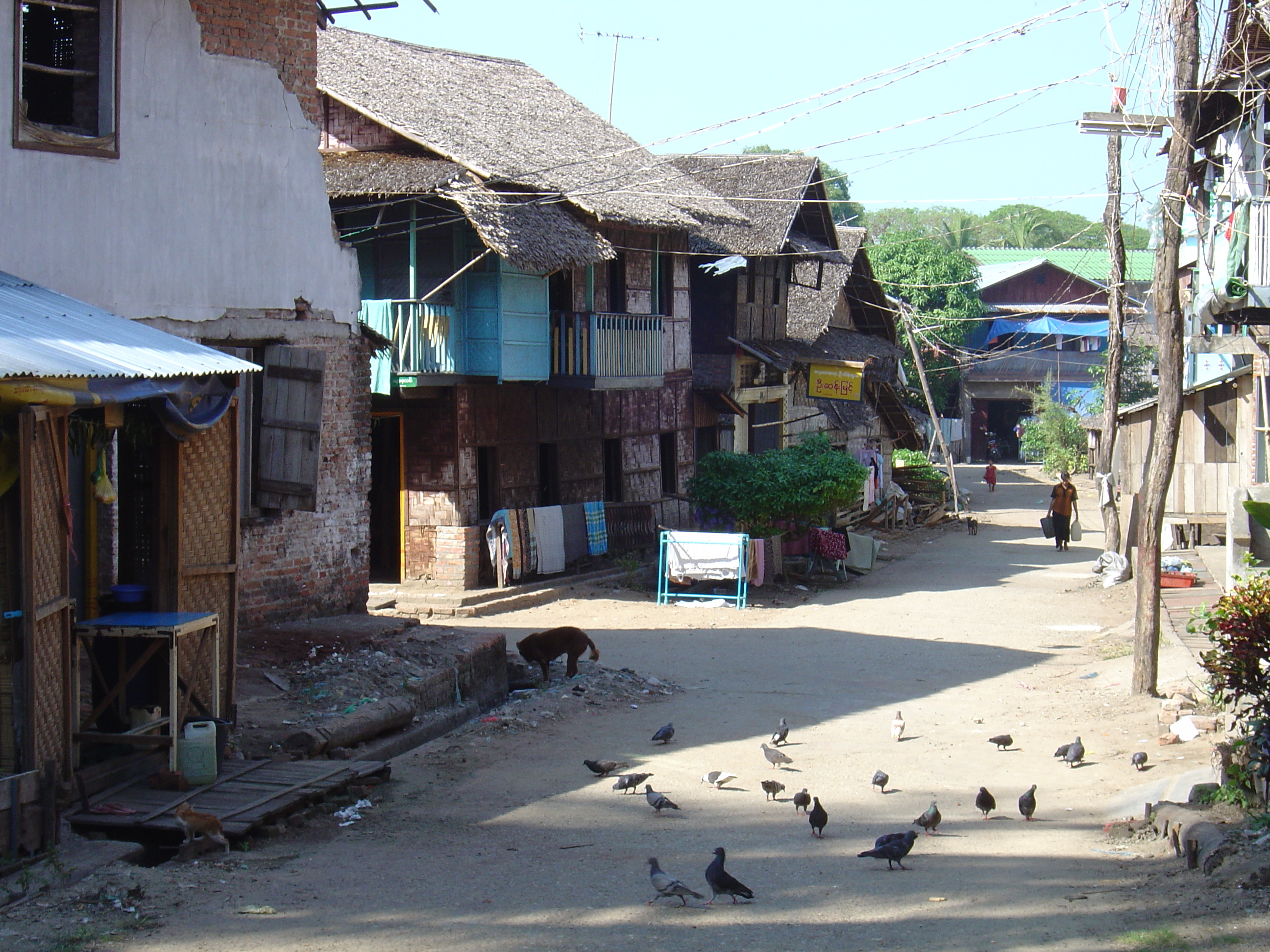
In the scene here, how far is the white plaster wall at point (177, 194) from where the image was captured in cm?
940

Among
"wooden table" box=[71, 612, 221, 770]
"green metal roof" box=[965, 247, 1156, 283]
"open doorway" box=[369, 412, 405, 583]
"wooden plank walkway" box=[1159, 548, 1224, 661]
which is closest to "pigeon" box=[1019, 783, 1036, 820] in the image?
"wooden plank walkway" box=[1159, 548, 1224, 661]

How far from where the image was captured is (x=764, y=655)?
15383mm

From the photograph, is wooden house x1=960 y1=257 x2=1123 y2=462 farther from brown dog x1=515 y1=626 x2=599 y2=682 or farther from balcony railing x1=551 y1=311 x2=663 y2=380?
brown dog x1=515 y1=626 x2=599 y2=682

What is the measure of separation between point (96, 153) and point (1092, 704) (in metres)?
→ 10.5

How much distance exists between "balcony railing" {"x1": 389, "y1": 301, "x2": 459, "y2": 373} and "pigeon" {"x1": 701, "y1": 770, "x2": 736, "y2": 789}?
10.1 m

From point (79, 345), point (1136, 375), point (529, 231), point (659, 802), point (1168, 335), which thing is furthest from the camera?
point (1136, 375)

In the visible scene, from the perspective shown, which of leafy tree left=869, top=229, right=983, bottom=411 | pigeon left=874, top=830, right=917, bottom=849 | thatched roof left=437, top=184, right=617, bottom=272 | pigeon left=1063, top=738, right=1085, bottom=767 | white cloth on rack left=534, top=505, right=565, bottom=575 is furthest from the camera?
leafy tree left=869, top=229, right=983, bottom=411

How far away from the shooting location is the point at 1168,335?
38.4 feet

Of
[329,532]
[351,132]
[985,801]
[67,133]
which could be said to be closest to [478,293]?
[351,132]

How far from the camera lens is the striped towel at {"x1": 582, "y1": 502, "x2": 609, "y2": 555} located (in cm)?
2150

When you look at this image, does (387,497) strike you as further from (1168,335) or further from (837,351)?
(837,351)

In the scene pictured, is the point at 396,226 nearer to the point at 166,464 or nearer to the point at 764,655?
the point at 764,655

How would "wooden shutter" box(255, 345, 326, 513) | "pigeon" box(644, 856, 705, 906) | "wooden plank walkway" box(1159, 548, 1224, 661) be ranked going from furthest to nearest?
1. "wooden plank walkway" box(1159, 548, 1224, 661)
2. "wooden shutter" box(255, 345, 326, 513)
3. "pigeon" box(644, 856, 705, 906)

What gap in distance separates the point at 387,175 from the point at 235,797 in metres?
12.2
